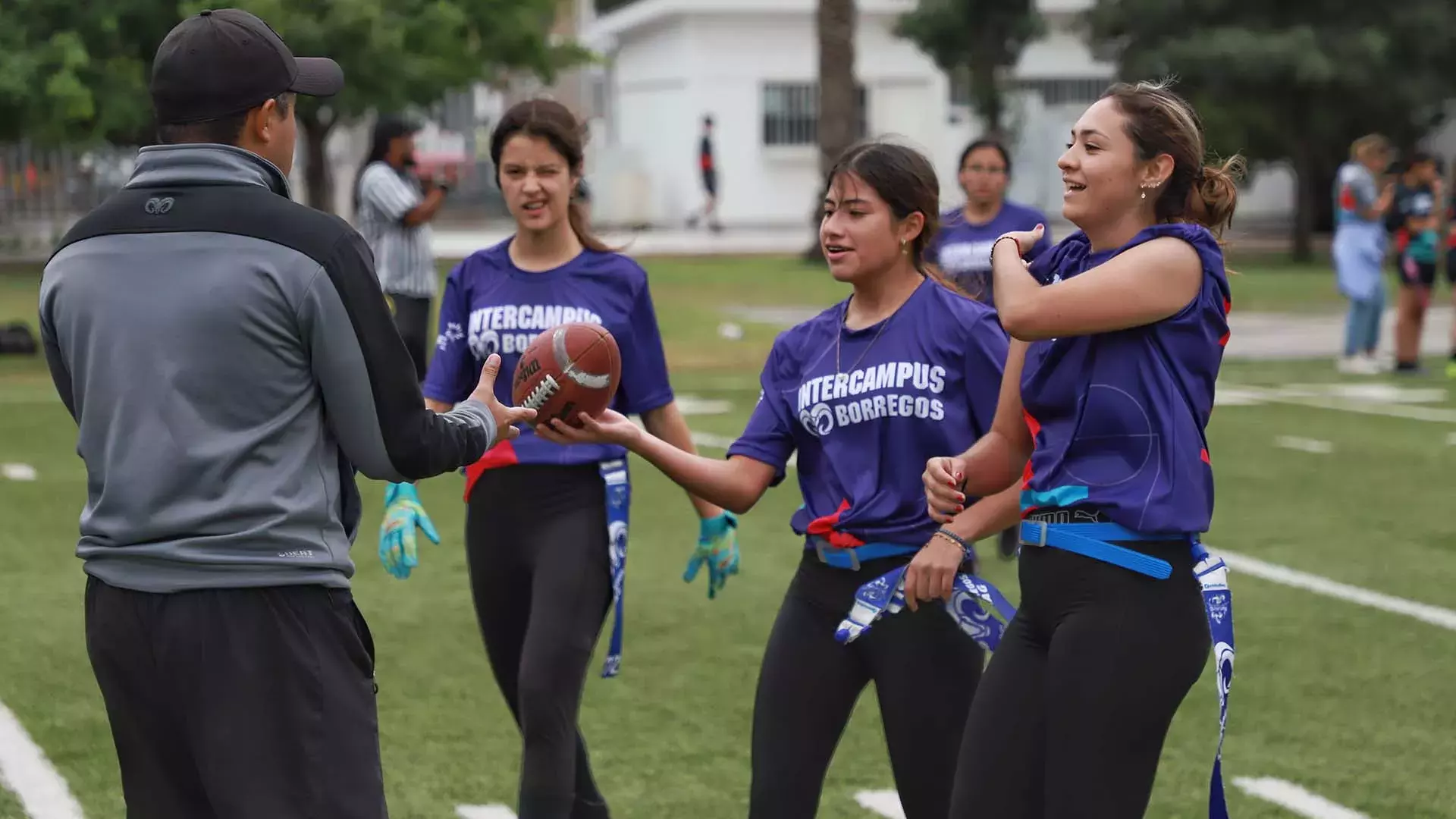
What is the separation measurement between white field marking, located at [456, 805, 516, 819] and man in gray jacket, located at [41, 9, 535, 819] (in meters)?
2.52

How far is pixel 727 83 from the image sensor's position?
46.2 metres

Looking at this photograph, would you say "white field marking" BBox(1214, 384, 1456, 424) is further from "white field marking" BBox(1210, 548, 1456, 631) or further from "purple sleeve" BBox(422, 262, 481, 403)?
"purple sleeve" BBox(422, 262, 481, 403)

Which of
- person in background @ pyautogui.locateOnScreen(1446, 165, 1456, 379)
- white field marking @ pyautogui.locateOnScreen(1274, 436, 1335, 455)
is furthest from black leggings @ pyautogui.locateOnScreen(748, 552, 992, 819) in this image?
person in background @ pyautogui.locateOnScreen(1446, 165, 1456, 379)

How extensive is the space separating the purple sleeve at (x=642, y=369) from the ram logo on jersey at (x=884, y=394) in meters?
1.11

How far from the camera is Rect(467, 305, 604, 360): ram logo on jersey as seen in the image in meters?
5.64

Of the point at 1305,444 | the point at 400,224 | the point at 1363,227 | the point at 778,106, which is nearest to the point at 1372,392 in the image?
the point at 1363,227

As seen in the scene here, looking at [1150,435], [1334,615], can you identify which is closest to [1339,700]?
[1334,615]

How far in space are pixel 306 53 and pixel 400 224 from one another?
10646 mm

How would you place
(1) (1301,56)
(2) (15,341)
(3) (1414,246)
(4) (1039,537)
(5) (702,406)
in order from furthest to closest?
(1) (1301,56), (2) (15,341), (3) (1414,246), (5) (702,406), (4) (1039,537)

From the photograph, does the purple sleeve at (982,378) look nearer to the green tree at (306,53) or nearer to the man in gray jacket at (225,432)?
the man in gray jacket at (225,432)

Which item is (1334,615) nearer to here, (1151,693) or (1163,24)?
(1151,693)

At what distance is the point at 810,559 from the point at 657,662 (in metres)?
3.51

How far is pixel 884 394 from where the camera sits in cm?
469

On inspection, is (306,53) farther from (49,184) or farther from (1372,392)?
(49,184)
